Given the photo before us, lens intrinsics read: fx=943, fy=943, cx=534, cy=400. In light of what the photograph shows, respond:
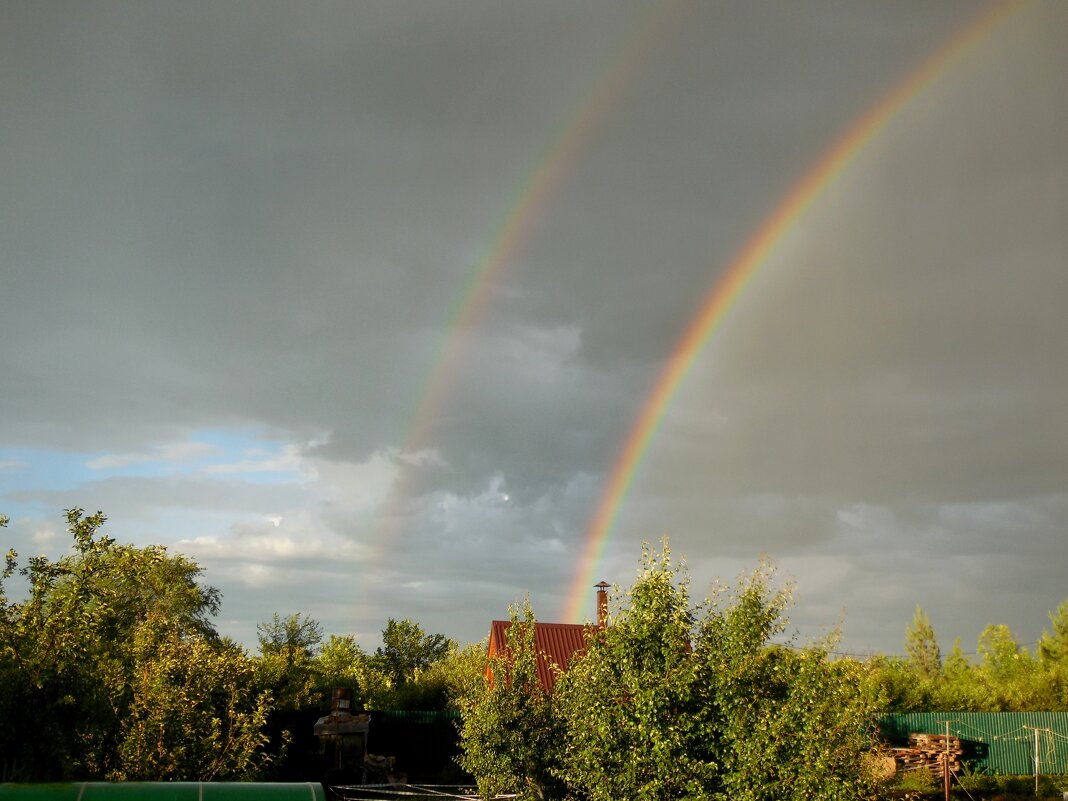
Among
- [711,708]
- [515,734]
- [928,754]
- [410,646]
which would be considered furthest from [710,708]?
[410,646]

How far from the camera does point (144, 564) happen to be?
1317 centimetres

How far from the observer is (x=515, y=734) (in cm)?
2141

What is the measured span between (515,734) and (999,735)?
103ft

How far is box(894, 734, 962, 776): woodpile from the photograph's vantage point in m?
38.5

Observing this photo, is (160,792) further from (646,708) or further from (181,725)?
(646,708)

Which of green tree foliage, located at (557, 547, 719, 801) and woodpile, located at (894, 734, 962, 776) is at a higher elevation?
green tree foliage, located at (557, 547, 719, 801)

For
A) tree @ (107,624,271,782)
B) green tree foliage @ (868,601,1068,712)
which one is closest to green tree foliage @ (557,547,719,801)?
tree @ (107,624,271,782)

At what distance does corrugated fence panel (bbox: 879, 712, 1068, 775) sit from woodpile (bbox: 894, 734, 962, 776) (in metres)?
1.68

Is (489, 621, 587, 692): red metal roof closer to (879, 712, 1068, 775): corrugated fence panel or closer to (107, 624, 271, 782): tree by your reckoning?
(879, 712, 1068, 775): corrugated fence panel

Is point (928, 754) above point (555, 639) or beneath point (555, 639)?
beneath

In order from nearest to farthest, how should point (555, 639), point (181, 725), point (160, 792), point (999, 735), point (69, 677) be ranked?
point (69, 677), point (160, 792), point (181, 725), point (999, 735), point (555, 639)

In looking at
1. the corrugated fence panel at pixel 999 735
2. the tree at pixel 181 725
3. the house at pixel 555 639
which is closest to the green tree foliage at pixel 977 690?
the corrugated fence panel at pixel 999 735

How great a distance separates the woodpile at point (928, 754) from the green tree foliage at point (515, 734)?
22.8 m

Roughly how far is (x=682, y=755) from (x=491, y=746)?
814 centimetres
